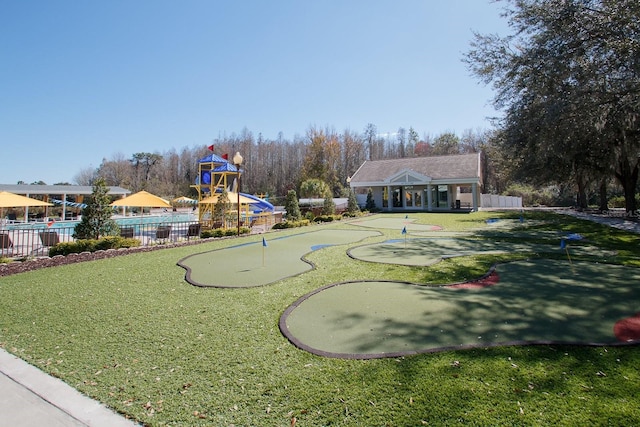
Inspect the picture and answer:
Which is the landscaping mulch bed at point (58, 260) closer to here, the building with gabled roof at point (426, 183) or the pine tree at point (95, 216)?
the pine tree at point (95, 216)

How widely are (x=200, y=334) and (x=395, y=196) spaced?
30.4 meters

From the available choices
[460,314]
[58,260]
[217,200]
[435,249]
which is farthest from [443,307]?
[217,200]

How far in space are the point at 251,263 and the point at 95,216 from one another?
237 inches

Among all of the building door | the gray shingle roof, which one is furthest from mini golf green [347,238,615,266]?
the building door

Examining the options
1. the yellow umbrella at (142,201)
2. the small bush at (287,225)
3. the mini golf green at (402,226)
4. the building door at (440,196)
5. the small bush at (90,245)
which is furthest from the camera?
the building door at (440,196)

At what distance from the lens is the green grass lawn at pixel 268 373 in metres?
2.52

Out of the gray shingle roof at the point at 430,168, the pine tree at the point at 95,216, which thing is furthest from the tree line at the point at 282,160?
the pine tree at the point at 95,216

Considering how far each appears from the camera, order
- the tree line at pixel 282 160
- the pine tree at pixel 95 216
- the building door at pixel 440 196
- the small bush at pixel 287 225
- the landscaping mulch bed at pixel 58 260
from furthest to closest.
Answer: the tree line at pixel 282 160, the building door at pixel 440 196, the small bush at pixel 287 225, the pine tree at pixel 95 216, the landscaping mulch bed at pixel 58 260

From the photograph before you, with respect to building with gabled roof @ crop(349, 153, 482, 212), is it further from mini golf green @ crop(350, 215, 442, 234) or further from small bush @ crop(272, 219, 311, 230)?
small bush @ crop(272, 219, 311, 230)

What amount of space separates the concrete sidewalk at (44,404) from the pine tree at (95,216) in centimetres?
821

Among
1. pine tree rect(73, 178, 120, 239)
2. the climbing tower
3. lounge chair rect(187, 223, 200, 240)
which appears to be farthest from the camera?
the climbing tower

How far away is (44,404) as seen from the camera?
9.17 feet

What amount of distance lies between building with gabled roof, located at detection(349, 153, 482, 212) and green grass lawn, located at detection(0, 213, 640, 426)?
27.6 m

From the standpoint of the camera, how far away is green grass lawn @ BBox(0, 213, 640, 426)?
252 cm
